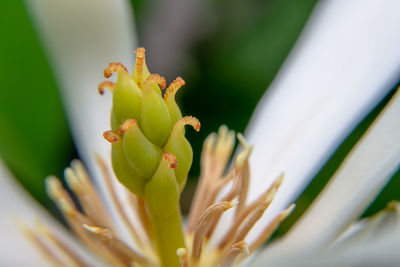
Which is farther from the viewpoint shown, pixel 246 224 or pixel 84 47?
pixel 84 47

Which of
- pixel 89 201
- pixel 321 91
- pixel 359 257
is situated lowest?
pixel 359 257

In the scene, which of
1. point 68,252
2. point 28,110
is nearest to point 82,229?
point 68,252

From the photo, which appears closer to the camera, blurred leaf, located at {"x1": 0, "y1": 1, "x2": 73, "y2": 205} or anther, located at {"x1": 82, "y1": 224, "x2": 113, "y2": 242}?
anther, located at {"x1": 82, "y1": 224, "x2": 113, "y2": 242}

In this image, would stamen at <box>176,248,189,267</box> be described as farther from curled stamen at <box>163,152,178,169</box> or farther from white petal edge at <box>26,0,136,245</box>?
white petal edge at <box>26,0,136,245</box>

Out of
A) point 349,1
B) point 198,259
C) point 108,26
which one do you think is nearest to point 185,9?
point 108,26

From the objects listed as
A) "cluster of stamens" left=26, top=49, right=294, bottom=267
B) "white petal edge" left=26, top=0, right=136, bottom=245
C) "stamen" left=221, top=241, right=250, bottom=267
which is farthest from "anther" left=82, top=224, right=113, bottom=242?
"white petal edge" left=26, top=0, right=136, bottom=245

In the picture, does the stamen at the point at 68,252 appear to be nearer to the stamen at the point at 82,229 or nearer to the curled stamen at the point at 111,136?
the stamen at the point at 82,229

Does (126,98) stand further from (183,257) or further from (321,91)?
(321,91)

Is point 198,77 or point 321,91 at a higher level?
point 198,77
